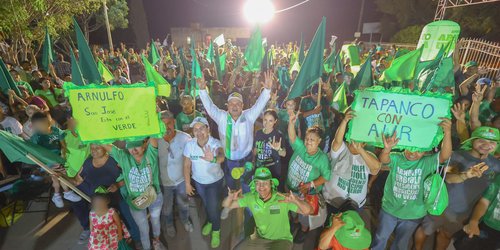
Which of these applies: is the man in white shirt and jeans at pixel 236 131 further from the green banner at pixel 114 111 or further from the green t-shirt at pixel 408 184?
the green t-shirt at pixel 408 184

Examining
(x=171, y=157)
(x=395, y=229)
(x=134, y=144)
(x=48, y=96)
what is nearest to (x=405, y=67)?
(x=395, y=229)

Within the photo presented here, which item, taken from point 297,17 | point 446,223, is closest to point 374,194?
point 446,223

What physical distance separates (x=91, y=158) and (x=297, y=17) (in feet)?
107

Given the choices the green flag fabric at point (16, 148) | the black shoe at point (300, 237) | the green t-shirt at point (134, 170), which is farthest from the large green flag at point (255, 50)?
the green flag fabric at point (16, 148)

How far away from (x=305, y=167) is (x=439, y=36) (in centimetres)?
588

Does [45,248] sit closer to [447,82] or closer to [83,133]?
[83,133]

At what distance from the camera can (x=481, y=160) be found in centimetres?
306

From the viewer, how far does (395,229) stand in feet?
11.1

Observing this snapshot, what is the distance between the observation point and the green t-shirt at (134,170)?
332 cm

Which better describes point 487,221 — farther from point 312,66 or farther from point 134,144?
point 134,144

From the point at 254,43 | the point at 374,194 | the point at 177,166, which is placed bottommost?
the point at 374,194

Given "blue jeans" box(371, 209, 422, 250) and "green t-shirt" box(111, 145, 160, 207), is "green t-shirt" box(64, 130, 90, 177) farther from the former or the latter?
"blue jeans" box(371, 209, 422, 250)

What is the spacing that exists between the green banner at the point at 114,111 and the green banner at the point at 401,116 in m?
2.37

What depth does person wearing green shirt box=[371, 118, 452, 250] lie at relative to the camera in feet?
9.86
